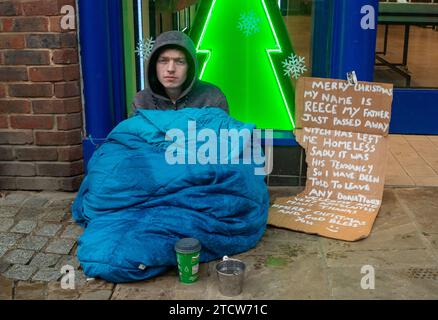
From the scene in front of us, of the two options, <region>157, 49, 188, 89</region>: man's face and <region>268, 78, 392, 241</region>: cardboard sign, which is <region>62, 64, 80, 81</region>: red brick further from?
<region>268, 78, 392, 241</region>: cardboard sign

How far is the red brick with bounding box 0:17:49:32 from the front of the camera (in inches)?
146

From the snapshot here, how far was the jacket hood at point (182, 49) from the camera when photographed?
332cm

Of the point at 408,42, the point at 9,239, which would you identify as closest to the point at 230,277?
the point at 9,239

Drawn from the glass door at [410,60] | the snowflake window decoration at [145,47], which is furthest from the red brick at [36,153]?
the glass door at [410,60]

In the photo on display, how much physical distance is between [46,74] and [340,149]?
205 centimetres

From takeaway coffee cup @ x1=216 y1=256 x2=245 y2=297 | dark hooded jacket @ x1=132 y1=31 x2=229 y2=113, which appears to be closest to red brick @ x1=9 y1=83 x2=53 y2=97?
dark hooded jacket @ x1=132 y1=31 x2=229 y2=113

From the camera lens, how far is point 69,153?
3938mm

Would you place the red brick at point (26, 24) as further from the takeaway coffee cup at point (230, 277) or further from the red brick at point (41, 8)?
the takeaway coffee cup at point (230, 277)

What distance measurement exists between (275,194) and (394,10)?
229 centimetres

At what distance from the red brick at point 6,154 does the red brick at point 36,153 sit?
0.13 feet

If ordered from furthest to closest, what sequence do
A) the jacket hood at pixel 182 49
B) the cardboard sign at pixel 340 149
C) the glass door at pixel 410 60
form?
the glass door at pixel 410 60
the cardboard sign at pixel 340 149
the jacket hood at pixel 182 49

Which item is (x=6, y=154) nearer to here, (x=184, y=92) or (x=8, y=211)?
(x=8, y=211)
